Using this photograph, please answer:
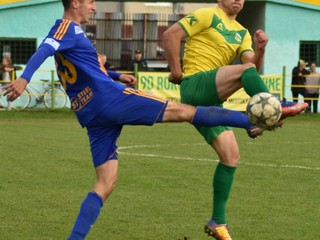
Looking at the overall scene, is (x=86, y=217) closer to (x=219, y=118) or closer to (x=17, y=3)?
(x=219, y=118)

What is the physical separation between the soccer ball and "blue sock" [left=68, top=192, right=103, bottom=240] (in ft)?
4.49

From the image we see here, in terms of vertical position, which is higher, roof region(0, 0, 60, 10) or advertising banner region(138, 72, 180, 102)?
roof region(0, 0, 60, 10)

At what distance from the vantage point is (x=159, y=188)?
12.4 m

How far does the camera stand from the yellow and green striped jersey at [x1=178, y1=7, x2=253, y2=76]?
898 centimetres

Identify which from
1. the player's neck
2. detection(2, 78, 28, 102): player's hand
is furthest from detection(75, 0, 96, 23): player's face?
detection(2, 78, 28, 102): player's hand

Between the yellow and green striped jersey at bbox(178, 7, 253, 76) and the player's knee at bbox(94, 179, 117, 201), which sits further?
the yellow and green striped jersey at bbox(178, 7, 253, 76)

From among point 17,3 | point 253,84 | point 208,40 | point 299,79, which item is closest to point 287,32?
point 299,79

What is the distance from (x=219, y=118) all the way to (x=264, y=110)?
354mm

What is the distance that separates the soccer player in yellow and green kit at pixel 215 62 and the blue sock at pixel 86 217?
128 centimetres

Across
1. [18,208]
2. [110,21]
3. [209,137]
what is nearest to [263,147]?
[18,208]

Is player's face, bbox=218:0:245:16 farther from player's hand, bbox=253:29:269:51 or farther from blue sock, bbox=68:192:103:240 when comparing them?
blue sock, bbox=68:192:103:240

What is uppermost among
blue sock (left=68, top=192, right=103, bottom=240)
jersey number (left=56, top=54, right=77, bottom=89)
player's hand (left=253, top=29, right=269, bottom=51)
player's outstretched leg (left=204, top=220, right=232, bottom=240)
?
player's hand (left=253, top=29, right=269, bottom=51)

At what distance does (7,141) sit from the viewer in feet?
64.9

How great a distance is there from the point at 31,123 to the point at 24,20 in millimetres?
8747
